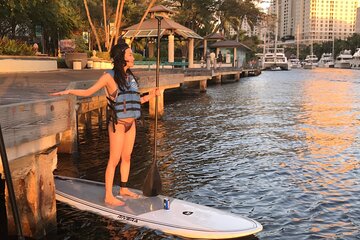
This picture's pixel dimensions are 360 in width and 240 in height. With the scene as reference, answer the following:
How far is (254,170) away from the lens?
11.4 meters

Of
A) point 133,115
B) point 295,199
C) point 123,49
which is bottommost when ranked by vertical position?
point 295,199

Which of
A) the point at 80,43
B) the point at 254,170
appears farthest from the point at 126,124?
the point at 80,43

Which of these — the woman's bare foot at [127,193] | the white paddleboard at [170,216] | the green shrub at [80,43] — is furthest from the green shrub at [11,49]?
the woman's bare foot at [127,193]

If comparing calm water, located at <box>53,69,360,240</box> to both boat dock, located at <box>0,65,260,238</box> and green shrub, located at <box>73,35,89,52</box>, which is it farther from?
green shrub, located at <box>73,35,89,52</box>

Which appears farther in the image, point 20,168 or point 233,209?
point 233,209

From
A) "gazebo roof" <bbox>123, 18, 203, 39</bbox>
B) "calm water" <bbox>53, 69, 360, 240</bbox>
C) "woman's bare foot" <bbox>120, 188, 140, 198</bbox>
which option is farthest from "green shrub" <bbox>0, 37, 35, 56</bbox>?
"woman's bare foot" <bbox>120, 188, 140, 198</bbox>

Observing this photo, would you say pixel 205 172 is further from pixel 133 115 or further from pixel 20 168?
pixel 20 168

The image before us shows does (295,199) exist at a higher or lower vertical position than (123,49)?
lower

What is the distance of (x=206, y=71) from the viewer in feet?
117

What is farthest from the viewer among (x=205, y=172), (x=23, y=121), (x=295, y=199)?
(x=205, y=172)

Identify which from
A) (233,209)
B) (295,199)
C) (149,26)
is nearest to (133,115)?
(233,209)

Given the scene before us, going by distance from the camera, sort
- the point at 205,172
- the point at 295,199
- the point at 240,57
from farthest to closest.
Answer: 1. the point at 240,57
2. the point at 205,172
3. the point at 295,199

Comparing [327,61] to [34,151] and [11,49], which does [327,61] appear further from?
[34,151]

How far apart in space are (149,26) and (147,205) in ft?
93.3
